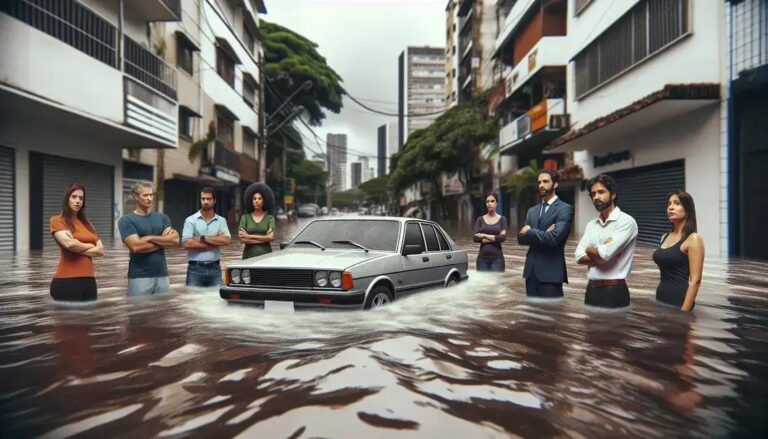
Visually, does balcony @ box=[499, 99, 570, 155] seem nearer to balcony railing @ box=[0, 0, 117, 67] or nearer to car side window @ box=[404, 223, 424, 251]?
balcony railing @ box=[0, 0, 117, 67]

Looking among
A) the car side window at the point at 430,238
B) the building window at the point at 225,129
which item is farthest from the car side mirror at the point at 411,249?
the building window at the point at 225,129

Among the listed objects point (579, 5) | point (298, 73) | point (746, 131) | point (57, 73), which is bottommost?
point (746, 131)

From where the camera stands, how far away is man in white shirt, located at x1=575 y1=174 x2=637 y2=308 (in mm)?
5199

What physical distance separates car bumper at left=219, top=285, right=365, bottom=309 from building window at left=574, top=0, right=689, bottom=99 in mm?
12692

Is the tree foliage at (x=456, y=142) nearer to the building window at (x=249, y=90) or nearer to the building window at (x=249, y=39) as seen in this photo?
the building window at (x=249, y=90)

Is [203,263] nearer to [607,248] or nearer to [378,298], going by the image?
[378,298]

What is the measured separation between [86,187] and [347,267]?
14462mm

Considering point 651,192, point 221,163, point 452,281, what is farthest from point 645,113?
point 221,163

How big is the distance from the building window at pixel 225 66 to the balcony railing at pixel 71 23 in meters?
13.8

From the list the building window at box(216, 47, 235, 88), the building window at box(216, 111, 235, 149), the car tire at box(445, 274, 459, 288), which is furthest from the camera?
the building window at box(216, 111, 235, 149)

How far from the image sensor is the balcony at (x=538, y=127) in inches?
875

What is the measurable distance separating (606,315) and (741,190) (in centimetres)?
912

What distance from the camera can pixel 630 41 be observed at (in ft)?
55.5

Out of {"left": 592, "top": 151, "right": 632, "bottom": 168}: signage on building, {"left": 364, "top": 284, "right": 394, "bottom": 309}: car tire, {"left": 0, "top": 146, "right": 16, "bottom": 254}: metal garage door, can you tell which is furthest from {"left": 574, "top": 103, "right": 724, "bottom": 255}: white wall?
{"left": 0, "top": 146, "right": 16, "bottom": 254}: metal garage door
